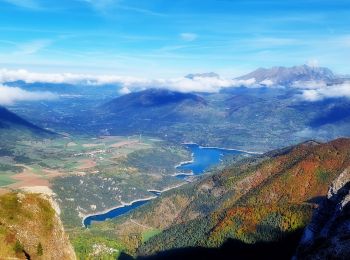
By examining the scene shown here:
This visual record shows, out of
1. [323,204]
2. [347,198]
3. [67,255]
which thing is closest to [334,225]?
[347,198]

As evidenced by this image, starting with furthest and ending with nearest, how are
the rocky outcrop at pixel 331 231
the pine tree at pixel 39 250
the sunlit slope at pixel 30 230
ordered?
the pine tree at pixel 39 250 < the sunlit slope at pixel 30 230 < the rocky outcrop at pixel 331 231

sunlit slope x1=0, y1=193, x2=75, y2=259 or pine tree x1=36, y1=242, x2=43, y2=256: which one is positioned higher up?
sunlit slope x1=0, y1=193, x2=75, y2=259

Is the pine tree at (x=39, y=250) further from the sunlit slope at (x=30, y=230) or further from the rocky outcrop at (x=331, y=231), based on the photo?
the rocky outcrop at (x=331, y=231)

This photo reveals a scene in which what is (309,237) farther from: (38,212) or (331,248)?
(38,212)

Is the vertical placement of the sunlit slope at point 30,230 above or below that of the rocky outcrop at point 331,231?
above

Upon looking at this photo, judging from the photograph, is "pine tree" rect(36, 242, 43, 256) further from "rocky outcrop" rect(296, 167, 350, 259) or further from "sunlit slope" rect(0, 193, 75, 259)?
"rocky outcrop" rect(296, 167, 350, 259)

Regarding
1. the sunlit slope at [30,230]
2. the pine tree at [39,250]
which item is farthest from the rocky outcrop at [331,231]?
the pine tree at [39,250]

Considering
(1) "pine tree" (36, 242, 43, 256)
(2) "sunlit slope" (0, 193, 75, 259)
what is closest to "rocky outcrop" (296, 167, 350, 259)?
(2) "sunlit slope" (0, 193, 75, 259)

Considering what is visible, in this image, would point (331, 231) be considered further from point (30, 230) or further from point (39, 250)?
point (30, 230)

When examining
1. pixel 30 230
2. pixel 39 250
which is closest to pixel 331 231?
pixel 39 250
